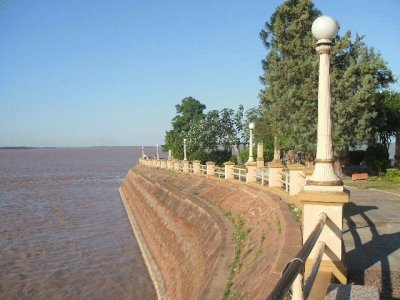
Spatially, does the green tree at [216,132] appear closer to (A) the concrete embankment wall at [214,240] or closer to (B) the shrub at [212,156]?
(B) the shrub at [212,156]

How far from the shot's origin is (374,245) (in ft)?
21.5

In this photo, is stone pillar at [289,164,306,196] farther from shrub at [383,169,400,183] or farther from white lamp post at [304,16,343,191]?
shrub at [383,169,400,183]

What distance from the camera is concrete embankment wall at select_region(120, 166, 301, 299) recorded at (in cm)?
674

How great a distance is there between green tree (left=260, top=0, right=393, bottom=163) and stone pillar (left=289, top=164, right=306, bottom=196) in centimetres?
1259

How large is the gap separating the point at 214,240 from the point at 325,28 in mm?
7420

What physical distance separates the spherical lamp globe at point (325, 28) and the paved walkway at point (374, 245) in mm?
3010

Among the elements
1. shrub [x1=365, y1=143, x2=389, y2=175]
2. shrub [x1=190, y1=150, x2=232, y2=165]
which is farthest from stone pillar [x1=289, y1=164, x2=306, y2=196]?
shrub [x1=190, y1=150, x2=232, y2=165]

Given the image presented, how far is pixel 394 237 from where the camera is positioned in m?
7.19

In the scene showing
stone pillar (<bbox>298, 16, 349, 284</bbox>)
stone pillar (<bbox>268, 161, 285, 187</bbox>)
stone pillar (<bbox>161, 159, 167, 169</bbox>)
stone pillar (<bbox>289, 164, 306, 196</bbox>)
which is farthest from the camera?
stone pillar (<bbox>161, 159, 167, 169</bbox>)

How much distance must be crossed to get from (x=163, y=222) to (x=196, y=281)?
8954mm

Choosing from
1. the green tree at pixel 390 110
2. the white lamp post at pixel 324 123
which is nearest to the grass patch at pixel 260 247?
the white lamp post at pixel 324 123

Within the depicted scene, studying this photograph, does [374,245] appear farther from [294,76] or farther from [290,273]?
[294,76]

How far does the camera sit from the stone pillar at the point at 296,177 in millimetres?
10117

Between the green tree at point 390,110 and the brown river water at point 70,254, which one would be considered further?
the green tree at point 390,110
